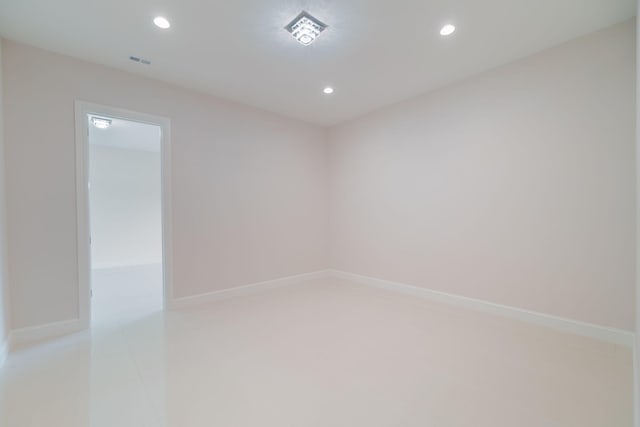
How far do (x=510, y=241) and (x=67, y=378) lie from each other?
166 inches

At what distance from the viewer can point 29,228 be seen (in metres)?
2.50

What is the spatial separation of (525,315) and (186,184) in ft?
14.0

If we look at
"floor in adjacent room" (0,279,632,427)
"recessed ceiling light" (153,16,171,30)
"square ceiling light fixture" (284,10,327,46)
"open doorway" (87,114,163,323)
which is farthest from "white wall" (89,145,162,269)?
"square ceiling light fixture" (284,10,327,46)

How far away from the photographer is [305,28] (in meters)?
2.20

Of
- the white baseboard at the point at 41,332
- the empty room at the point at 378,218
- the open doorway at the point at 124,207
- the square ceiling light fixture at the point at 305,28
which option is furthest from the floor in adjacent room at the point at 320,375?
the square ceiling light fixture at the point at 305,28

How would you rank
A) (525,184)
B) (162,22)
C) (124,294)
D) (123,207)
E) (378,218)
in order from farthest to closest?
(123,207), (378,218), (124,294), (525,184), (162,22)

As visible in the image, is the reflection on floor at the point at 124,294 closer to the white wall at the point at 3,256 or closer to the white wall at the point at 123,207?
the white wall at the point at 123,207

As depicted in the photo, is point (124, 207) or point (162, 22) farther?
point (124, 207)

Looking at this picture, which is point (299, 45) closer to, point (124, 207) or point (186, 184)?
point (186, 184)

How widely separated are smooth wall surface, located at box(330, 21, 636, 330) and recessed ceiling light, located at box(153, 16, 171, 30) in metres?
2.99

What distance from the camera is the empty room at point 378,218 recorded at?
1782 millimetres

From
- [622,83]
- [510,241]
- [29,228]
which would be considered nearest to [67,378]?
[29,228]

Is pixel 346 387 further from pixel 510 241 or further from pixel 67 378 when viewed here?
pixel 510 241

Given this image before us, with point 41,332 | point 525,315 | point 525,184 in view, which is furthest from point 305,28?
point 41,332
